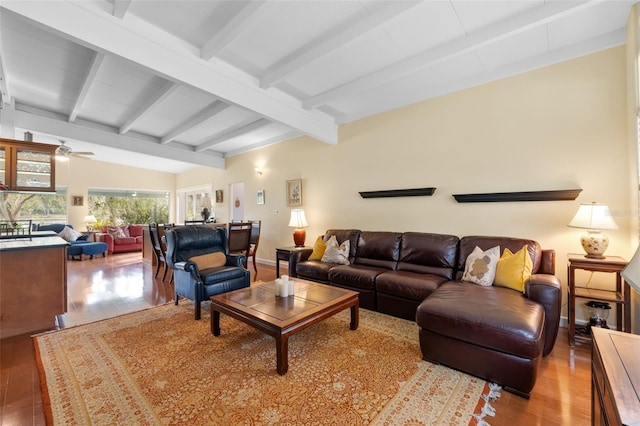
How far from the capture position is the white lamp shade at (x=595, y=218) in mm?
2281

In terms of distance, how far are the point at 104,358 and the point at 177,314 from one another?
914 millimetres

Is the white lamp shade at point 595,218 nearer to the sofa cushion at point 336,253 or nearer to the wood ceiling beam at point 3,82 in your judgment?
the sofa cushion at point 336,253

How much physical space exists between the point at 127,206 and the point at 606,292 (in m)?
11.5

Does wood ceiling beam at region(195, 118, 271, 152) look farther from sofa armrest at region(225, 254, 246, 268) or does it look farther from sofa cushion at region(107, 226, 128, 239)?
sofa cushion at region(107, 226, 128, 239)

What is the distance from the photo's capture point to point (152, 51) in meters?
2.49

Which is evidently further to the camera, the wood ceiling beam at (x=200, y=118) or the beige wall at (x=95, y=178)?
the beige wall at (x=95, y=178)

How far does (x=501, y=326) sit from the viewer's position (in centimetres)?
177

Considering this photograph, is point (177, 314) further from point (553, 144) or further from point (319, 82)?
point (553, 144)

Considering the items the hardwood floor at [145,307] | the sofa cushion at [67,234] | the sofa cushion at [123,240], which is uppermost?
the sofa cushion at [67,234]

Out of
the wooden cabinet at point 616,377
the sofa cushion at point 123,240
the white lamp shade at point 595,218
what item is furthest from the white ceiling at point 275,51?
the sofa cushion at point 123,240

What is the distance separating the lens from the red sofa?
737 centimetres

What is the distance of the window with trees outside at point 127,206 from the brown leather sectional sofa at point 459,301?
27.6ft

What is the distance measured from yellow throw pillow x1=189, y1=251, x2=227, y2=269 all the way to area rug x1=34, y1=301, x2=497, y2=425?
78 cm

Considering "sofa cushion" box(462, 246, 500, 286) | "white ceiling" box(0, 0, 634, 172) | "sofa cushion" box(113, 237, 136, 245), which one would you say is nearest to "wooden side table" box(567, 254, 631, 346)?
"sofa cushion" box(462, 246, 500, 286)
